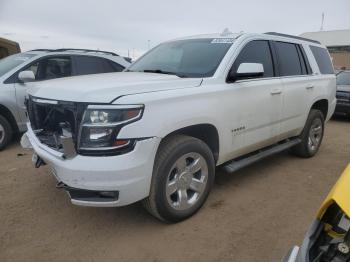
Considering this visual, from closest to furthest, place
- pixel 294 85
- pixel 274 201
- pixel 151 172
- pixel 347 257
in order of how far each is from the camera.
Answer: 1. pixel 347 257
2. pixel 151 172
3. pixel 274 201
4. pixel 294 85

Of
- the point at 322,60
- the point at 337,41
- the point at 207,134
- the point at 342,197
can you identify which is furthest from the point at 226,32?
the point at 337,41

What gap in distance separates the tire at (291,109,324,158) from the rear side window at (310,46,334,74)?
79 centimetres

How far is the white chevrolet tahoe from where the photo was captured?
2701mm

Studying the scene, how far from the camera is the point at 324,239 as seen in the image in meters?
1.74

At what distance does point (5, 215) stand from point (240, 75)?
2.87 m

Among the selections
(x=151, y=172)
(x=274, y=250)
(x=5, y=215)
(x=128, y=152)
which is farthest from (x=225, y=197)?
(x=5, y=215)

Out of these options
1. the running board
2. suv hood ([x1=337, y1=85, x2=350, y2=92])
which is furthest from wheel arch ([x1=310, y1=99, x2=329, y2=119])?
suv hood ([x1=337, y1=85, x2=350, y2=92])

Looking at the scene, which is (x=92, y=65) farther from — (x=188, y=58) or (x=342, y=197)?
(x=342, y=197)

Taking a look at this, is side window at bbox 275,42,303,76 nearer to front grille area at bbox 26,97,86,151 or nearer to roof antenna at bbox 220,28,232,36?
roof antenna at bbox 220,28,232,36

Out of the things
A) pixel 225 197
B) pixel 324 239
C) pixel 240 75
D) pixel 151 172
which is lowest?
pixel 225 197

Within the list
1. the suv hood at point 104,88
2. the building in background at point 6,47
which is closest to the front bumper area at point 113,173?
the suv hood at point 104,88

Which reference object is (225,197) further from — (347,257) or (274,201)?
(347,257)

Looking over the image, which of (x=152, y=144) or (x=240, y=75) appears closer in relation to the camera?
(x=152, y=144)

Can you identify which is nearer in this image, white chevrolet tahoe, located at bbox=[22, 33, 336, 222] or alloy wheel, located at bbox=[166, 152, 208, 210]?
white chevrolet tahoe, located at bbox=[22, 33, 336, 222]
